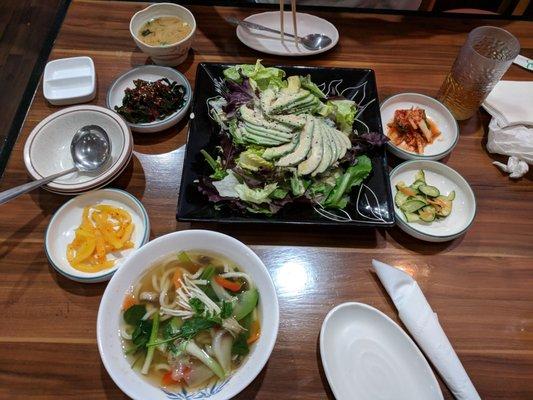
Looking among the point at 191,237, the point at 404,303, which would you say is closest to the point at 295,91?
the point at 191,237

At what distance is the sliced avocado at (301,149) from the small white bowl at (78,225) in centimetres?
55

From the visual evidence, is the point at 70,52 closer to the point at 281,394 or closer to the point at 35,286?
the point at 35,286

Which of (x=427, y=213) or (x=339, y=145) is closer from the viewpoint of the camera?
(x=427, y=213)

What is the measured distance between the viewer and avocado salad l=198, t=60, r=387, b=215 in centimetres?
152

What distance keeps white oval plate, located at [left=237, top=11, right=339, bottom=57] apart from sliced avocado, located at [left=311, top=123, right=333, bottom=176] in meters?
0.65

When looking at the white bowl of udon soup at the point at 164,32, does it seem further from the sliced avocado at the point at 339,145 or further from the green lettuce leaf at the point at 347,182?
the green lettuce leaf at the point at 347,182

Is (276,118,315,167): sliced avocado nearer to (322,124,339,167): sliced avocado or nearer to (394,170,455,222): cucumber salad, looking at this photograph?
(322,124,339,167): sliced avocado

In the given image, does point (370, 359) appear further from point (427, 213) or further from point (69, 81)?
point (69, 81)

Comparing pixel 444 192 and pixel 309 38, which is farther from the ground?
pixel 309 38

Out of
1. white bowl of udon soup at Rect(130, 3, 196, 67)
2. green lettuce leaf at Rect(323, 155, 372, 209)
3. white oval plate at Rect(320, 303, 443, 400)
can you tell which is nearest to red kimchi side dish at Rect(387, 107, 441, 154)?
green lettuce leaf at Rect(323, 155, 372, 209)

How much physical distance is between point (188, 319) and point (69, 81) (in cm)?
131

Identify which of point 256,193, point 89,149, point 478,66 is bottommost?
point 89,149

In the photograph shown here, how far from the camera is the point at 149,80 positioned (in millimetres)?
1907

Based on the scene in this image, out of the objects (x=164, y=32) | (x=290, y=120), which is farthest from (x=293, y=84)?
(x=164, y=32)
